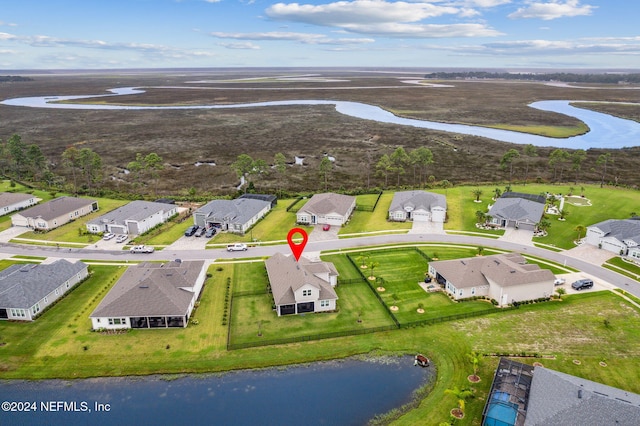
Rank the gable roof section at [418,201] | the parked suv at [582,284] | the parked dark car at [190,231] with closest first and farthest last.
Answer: the parked suv at [582,284], the parked dark car at [190,231], the gable roof section at [418,201]

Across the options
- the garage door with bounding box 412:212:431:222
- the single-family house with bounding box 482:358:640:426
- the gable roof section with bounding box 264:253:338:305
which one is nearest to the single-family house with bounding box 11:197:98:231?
the gable roof section with bounding box 264:253:338:305

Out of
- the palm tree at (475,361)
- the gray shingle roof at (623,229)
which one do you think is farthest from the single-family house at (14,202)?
the gray shingle roof at (623,229)

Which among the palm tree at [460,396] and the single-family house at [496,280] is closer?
the palm tree at [460,396]

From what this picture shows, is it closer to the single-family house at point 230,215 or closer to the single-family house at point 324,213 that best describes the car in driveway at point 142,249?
the single-family house at point 230,215

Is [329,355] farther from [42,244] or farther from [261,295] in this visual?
[42,244]

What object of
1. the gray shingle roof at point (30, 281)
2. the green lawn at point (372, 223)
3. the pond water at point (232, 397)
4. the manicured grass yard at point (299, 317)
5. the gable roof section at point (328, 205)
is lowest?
the pond water at point (232, 397)

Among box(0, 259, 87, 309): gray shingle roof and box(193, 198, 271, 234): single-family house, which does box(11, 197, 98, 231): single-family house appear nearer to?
box(0, 259, 87, 309): gray shingle roof

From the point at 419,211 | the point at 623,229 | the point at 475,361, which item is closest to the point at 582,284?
the point at 623,229
